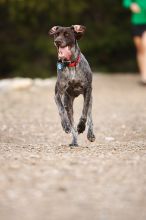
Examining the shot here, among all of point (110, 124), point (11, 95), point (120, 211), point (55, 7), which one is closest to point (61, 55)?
point (120, 211)

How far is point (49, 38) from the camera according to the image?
2023cm

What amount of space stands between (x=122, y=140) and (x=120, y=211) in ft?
15.4

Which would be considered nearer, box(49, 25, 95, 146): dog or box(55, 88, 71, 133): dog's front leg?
box(49, 25, 95, 146): dog

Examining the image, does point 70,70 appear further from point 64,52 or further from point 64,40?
point 64,40

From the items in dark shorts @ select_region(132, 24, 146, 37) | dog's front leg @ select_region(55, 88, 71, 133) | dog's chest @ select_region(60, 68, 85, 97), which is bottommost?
dog's front leg @ select_region(55, 88, 71, 133)

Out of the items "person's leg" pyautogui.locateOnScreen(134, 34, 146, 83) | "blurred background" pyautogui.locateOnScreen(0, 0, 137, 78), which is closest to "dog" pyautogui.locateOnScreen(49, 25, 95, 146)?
"person's leg" pyautogui.locateOnScreen(134, 34, 146, 83)

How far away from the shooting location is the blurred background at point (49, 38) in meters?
19.5

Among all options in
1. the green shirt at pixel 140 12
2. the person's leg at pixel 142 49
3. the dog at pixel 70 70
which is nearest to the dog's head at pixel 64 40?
the dog at pixel 70 70

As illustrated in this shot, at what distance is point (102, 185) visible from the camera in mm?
6039

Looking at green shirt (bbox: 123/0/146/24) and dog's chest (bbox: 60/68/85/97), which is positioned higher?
green shirt (bbox: 123/0/146/24)

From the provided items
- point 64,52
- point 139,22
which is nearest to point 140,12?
point 139,22

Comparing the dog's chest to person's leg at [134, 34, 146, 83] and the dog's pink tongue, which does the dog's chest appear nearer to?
the dog's pink tongue

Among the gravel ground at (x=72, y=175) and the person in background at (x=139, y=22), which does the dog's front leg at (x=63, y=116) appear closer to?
the gravel ground at (x=72, y=175)

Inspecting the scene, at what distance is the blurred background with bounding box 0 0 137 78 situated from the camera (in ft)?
64.0
